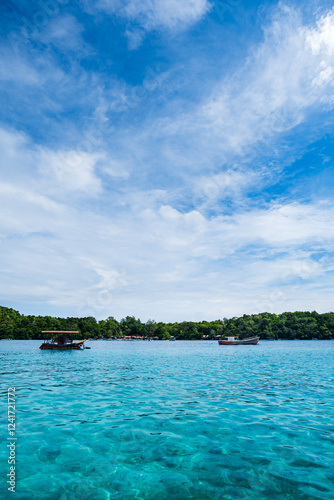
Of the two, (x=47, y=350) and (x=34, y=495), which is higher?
(x=47, y=350)

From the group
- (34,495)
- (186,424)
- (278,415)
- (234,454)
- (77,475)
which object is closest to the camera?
(34,495)

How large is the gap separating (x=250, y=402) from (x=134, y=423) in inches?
306

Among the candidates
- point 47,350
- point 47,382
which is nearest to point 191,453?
point 47,382

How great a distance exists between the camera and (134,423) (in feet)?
46.8

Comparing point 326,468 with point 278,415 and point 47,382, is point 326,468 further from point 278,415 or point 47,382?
point 47,382

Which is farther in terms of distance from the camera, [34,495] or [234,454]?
[234,454]

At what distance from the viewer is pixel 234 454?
1065cm

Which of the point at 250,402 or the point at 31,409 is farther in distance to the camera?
the point at 250,402

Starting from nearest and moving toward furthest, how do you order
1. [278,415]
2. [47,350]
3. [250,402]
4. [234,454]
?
1. [234,454]
2. [278,415]
3. [250,402]
4. [47,350]

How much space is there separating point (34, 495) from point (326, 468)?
8.45 meters

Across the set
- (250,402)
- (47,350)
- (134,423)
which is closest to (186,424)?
(134,423)

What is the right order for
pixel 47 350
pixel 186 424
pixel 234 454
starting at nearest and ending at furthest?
pixel 234 454 → pixel 186 424 → pixel 47 350

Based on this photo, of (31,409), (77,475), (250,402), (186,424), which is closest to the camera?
(77,475)

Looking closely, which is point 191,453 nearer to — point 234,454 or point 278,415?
point 234,454
